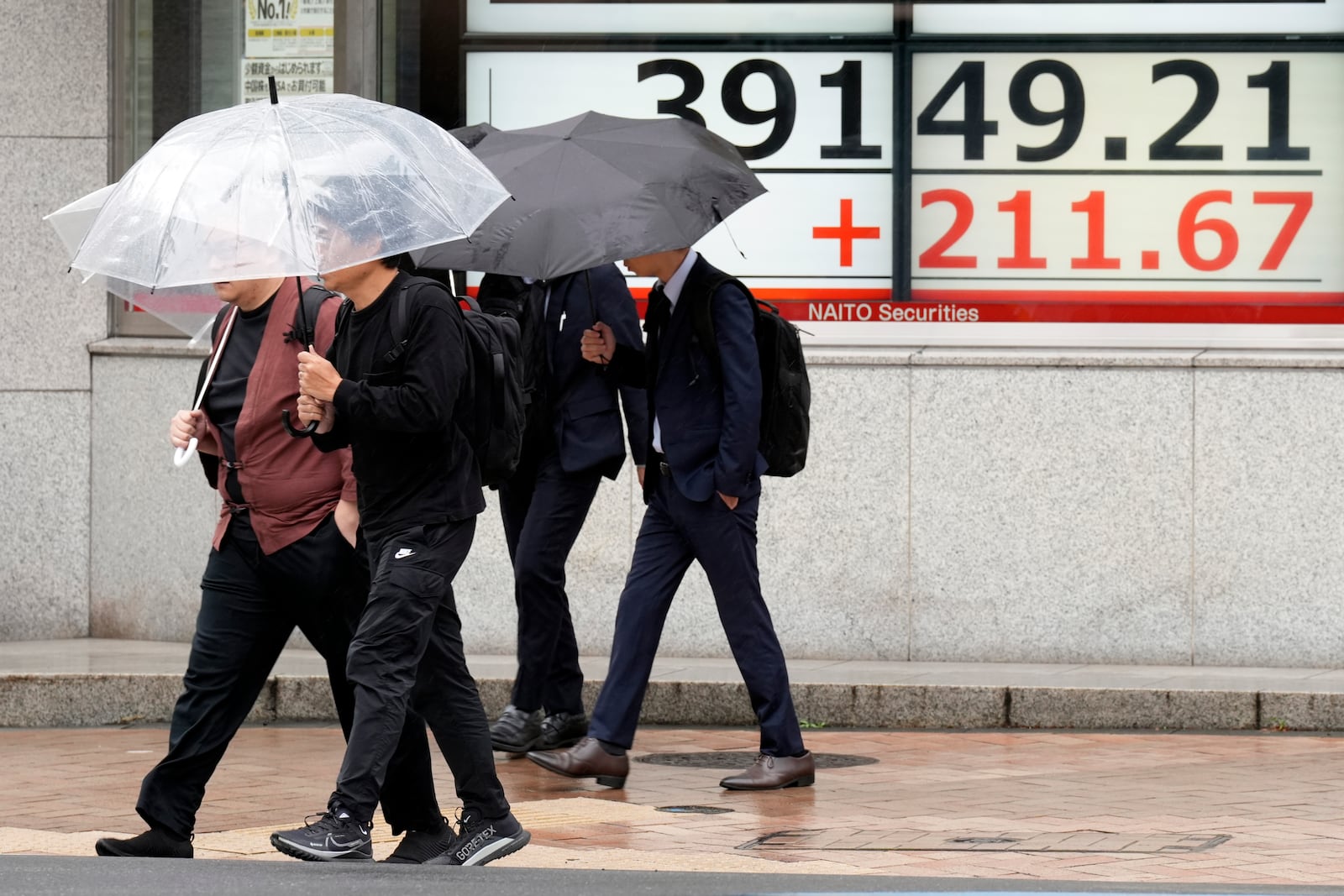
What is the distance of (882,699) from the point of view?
8266mm

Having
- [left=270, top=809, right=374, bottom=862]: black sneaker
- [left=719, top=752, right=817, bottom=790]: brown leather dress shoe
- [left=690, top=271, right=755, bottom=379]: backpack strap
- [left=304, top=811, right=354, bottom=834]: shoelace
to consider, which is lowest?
[left=719, top=752, right=817, bottom=790]: brown leather dress shoe

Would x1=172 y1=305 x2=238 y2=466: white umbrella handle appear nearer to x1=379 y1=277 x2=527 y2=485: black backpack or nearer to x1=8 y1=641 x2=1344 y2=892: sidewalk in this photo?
x1=379 y1=277 x2=527 y2=485: black backpack

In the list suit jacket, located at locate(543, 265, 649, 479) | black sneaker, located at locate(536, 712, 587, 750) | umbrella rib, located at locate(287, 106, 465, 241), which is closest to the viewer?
umbrella rib, located at locate(287, 106, 465, 241)

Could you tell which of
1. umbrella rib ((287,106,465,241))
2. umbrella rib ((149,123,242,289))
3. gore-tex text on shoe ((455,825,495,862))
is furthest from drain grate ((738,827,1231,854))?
umbrella rib ((149,123,242,289))

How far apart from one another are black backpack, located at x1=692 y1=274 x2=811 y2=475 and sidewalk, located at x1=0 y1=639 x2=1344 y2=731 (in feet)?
5.90

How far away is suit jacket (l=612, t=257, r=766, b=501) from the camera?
21.5 feet

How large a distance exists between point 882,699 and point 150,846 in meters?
3.74

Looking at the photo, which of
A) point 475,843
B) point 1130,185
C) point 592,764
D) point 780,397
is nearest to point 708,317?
point 780,397

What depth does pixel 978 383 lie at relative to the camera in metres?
9.30

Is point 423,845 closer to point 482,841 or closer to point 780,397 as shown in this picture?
point 482,841

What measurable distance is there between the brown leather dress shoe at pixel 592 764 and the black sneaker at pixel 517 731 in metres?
0.48

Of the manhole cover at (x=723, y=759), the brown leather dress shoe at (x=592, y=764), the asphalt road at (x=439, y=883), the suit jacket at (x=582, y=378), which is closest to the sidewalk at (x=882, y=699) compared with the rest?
the manhole cover at (x=723, y=759)

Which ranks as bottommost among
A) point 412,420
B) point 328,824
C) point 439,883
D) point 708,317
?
point 328,824

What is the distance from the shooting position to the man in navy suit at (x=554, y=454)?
7.25m
